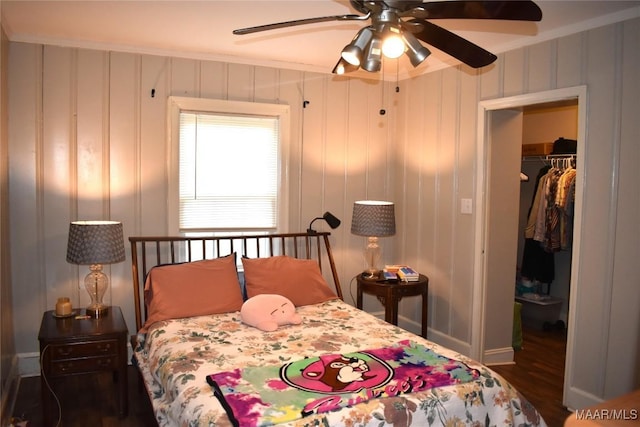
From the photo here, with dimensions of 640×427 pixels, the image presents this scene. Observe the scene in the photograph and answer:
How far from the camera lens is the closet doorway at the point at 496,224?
3727mm

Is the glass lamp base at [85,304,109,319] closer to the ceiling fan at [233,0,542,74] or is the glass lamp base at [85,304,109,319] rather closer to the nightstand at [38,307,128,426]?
the nightstand at [38,307,128,426]

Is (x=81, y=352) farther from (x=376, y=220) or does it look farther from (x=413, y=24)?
(x=413, y=24)

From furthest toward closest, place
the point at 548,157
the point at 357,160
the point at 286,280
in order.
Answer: the point at 548,157 < the point at 357,160 < the point at 286,280

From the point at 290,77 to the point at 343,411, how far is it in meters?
2.96

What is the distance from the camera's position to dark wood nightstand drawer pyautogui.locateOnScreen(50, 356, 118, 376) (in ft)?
9.20

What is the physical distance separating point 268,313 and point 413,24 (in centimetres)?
182

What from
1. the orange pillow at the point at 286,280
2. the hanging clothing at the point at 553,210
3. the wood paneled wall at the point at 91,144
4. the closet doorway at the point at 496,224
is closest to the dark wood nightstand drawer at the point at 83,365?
the wood paneled wall at the point at 91,144

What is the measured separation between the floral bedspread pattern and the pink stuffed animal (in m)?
0.05

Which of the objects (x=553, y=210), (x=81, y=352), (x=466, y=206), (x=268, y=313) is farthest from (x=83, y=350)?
(x=553, y=210)

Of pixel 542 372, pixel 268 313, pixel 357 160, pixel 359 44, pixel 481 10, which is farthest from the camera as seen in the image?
pixel 357 160

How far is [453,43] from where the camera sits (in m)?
2.06

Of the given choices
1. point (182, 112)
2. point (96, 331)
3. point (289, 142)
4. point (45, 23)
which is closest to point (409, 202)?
point (289, 142)

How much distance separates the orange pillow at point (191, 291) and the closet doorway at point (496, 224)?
1867 millimetres

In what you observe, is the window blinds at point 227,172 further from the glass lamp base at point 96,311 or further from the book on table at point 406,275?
the book on table at point 406,275
